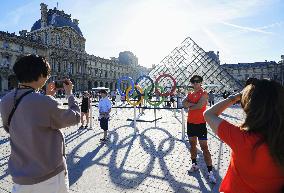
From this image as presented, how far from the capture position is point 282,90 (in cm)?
163

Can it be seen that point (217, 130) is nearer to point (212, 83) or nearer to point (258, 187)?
point (258, 187)

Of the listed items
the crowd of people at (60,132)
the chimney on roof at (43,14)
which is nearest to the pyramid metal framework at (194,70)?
the crowd of people at (60,132)

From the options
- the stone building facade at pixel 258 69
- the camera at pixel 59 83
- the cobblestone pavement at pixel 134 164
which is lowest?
the cobblestone pavement at pixel 134 164

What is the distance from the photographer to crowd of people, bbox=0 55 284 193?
5.26 feet

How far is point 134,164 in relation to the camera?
5.90m

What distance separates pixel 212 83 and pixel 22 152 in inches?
953

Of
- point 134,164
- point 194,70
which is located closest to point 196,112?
point 134,164

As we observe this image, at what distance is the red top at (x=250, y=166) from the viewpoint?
1.64m

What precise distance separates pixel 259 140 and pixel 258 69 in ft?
285

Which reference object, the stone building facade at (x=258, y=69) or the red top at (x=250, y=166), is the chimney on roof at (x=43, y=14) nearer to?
the stone building facade at (x=258, y=69)

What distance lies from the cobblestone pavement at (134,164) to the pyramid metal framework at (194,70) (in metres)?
15.5

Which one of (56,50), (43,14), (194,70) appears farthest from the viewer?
(43,14)

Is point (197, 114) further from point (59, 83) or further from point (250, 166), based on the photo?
point (250, 166)

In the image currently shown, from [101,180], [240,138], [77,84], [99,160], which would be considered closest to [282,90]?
[240,138]
